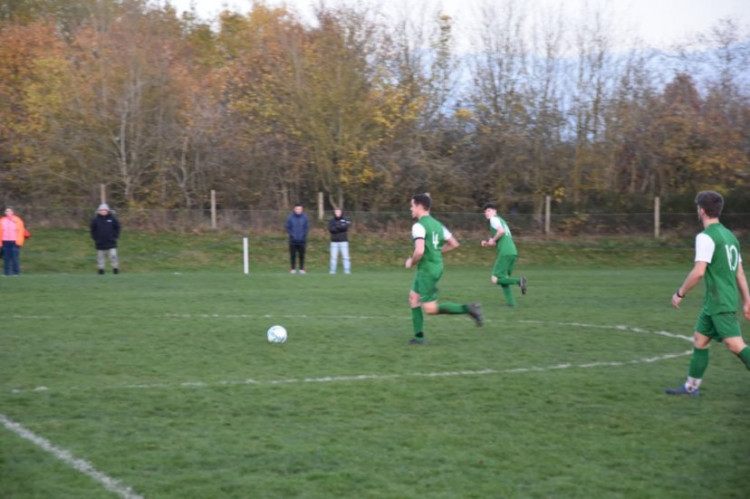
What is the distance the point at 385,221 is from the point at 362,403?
84.2ft

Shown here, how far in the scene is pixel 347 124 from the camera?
1320 inches

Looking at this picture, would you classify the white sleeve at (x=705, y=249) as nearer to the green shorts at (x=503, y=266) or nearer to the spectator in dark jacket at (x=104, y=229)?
the green shorts at (x=503, y=266)

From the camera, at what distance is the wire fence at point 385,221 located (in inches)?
1262

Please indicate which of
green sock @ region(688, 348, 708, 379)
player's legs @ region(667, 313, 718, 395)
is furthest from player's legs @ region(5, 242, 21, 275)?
green sock @ region(688, 348, 708, 379)

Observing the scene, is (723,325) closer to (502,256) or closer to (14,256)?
(502,256)

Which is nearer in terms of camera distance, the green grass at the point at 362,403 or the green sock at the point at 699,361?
the green grass at the point at 362,403

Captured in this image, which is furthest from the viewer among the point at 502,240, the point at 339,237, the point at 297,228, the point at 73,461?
the point at 339,237

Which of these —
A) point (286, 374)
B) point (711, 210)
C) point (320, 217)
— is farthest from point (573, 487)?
point (320, 217)

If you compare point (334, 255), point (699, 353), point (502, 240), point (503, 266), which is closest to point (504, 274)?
point (503, 266)

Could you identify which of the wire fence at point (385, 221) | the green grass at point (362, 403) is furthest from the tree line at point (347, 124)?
the green grass at point (362, 403)

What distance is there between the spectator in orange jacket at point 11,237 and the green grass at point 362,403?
814 cm

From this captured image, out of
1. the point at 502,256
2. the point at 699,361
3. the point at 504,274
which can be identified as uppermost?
the point at 502,256

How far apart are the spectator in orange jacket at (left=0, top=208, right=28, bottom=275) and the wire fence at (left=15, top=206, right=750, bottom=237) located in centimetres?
787

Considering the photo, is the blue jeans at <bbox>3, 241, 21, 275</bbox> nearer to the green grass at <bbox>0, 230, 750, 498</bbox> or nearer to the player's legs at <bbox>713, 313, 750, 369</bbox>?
the green grass at <bbox>0, 230, 750, 498</bbox>
